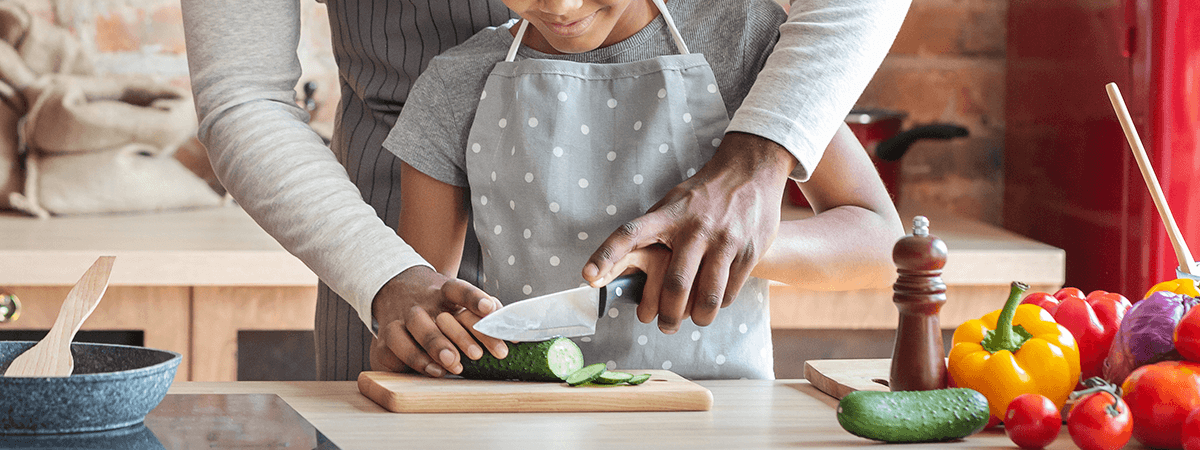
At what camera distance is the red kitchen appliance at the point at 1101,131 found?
164 centimetres

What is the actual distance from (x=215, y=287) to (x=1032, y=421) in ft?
4.38

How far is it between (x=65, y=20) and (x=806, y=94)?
184cm

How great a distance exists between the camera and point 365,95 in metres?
1.25

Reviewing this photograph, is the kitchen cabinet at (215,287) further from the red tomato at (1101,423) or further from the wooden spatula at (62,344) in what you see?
the red tomato at (1101,423)

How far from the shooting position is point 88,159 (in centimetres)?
217

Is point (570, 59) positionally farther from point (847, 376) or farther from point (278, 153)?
point (847, 376)

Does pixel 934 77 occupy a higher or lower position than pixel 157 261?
higher

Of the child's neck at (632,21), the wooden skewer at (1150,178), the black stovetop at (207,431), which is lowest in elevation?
the black stovetop at (207,431)

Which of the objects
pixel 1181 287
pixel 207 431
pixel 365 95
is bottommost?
pixel 207 431

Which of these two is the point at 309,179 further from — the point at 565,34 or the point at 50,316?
the point at 50,316

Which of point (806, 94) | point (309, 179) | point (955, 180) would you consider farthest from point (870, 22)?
point (955, 180)

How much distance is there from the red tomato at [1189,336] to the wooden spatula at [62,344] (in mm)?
738

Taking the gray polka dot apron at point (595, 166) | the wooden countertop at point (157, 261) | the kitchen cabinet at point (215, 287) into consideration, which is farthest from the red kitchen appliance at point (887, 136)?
the gray polka dot apron at point (595, 166)

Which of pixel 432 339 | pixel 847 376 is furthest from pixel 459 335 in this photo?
pixel 847 376
